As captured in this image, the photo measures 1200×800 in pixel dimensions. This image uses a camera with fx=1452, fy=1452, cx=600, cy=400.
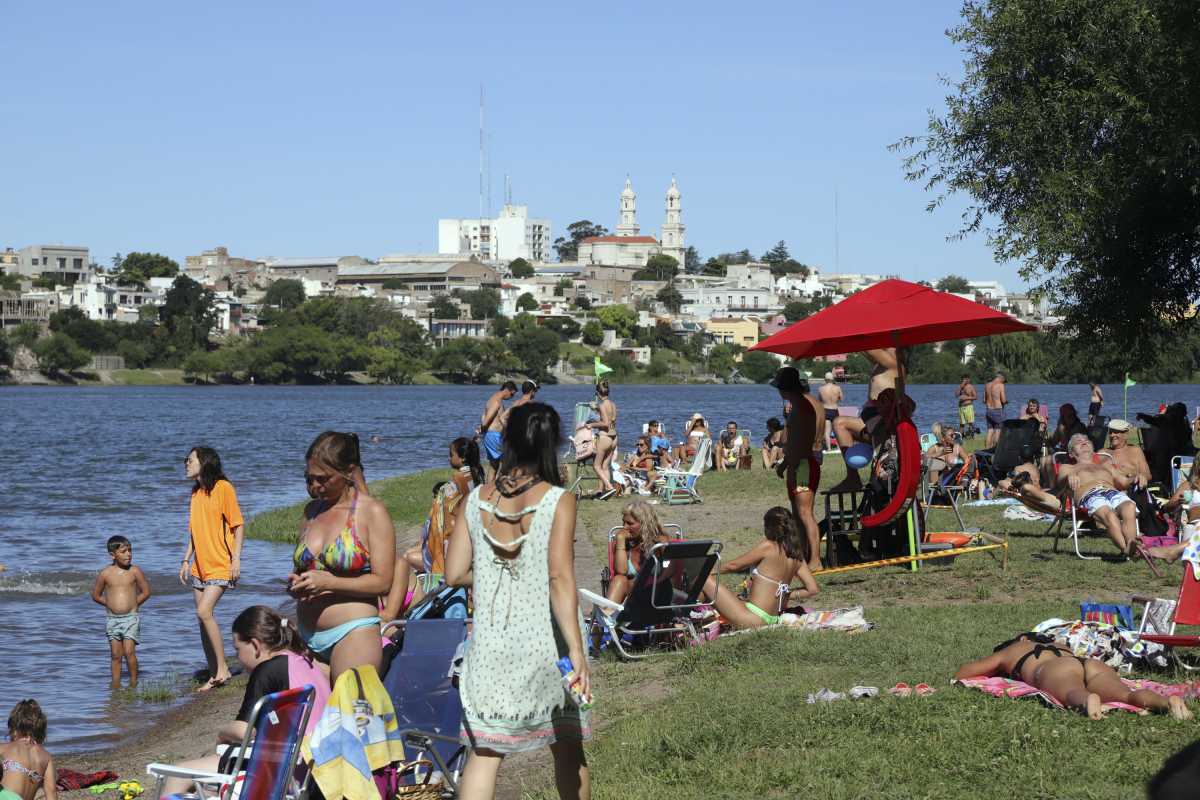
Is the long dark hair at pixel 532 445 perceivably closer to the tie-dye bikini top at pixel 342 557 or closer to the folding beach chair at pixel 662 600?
the tie-dye bikini top at pixel 342 557

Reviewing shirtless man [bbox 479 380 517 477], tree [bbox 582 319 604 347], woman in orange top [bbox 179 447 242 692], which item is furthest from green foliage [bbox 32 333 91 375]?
woman in orange top [bbox 179 447 242 692]

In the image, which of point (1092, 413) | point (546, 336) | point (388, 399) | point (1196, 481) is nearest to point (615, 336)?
point (546, 336)

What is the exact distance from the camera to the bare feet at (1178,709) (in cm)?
570

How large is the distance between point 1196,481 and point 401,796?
8.25 m

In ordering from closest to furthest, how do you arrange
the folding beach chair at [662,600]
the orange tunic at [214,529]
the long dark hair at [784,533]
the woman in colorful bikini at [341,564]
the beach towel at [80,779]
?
the woman in colorful bikini at [341,564], the beach towel at [80,779], the folding beach chair at [662,600], the long dark hair at [784,533], the orange tunic at [214,529]

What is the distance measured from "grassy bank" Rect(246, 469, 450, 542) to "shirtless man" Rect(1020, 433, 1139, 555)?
27.6 feet

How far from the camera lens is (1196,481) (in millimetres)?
11359

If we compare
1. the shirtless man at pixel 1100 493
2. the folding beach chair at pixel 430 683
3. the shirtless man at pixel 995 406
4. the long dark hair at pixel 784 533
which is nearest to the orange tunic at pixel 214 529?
the long dark hair at pixel 784 533

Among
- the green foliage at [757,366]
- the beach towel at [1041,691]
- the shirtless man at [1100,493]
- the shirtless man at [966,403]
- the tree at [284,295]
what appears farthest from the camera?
the tree at [284,295]

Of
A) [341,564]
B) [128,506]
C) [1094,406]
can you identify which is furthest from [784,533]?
[128,506]

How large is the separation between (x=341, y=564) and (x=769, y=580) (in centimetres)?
438

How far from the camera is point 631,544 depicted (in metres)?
9.48

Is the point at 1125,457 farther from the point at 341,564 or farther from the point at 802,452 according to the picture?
the point at 341,564

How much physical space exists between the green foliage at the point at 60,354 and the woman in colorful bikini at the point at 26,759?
13778cm
